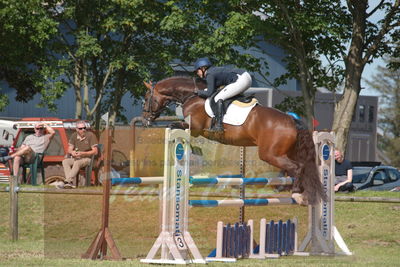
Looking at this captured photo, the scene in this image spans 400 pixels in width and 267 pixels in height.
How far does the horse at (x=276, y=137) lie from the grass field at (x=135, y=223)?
1045 mm

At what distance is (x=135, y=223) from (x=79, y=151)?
2.44m

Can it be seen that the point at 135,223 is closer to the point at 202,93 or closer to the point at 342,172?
the point at 202,93

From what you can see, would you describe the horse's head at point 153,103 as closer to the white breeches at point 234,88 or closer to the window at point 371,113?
the white breeches at point 234,88

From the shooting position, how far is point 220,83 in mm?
11234

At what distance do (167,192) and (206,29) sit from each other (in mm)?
15618

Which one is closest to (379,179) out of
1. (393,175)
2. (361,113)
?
(393,175)

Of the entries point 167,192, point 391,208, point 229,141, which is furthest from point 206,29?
point 167,192

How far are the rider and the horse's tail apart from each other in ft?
3.62

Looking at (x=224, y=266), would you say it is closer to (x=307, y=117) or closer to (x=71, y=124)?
(x=71, y=124)

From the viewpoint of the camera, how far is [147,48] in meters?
27.7

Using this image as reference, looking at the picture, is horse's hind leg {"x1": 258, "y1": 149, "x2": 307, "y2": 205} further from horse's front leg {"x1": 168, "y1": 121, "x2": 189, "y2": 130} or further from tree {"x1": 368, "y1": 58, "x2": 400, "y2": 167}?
tree {"x1": 368, "y1": 58, "x2": 400, "y2": 167}

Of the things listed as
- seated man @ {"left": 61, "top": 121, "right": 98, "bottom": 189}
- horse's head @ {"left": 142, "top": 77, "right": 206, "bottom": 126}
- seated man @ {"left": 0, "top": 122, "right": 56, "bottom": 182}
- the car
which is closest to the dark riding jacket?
horse's head @ {"left": 142, "top": 77, "right": 206, "bottom": 126}

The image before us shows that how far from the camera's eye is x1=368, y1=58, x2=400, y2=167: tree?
7169 centimetres

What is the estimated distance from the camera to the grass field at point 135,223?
11.8 m
